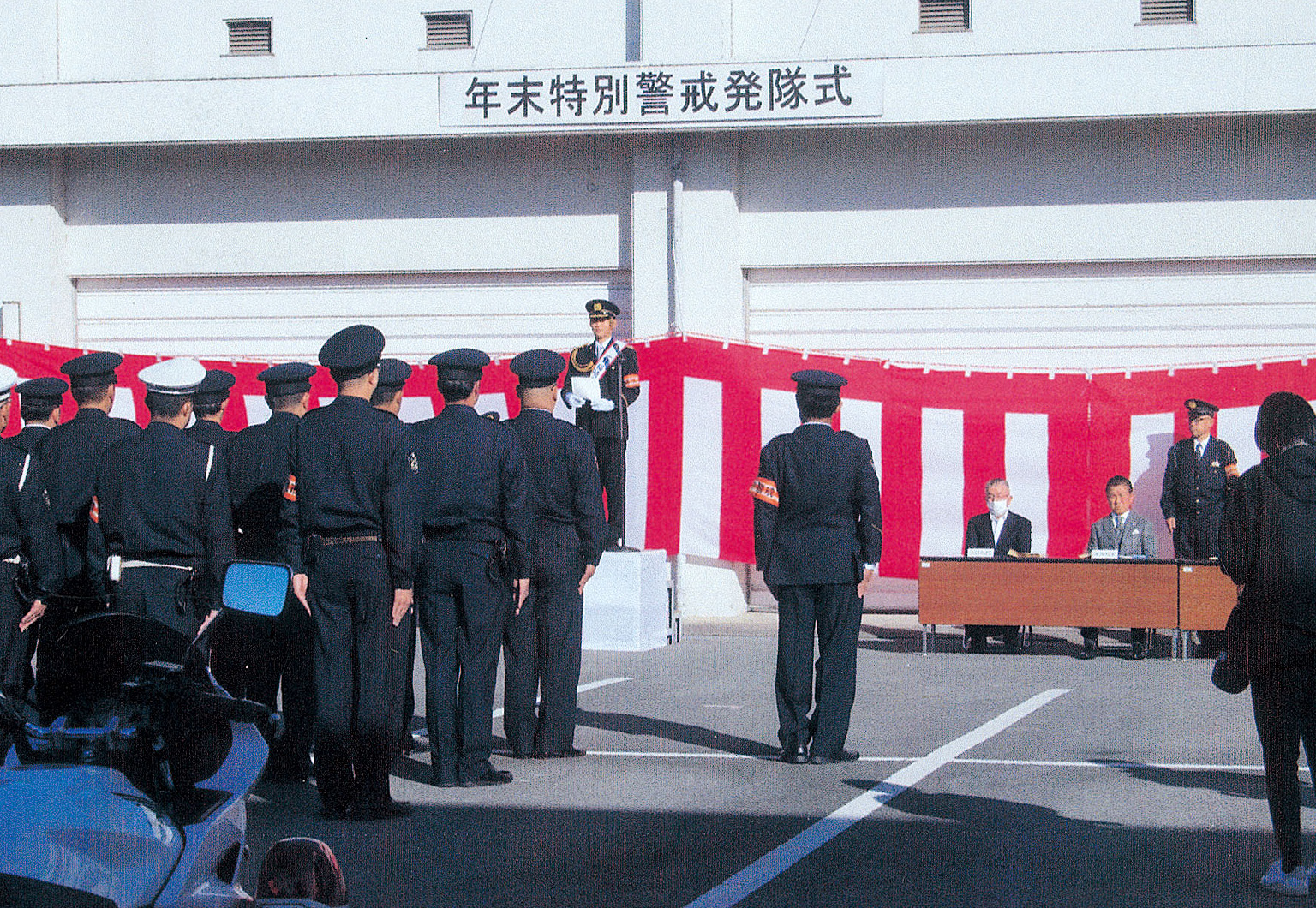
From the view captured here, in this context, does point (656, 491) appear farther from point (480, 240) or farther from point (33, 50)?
point (33, 50)

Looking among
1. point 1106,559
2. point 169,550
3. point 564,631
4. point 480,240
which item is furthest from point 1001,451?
point 169,550

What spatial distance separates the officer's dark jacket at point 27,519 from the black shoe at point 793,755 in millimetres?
3689

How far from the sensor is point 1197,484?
13.5m

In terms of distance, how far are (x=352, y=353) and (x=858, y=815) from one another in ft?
8.99

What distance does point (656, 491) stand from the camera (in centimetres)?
1500

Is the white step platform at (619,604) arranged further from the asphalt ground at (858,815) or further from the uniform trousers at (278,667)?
the uniform trousers at (278,667)

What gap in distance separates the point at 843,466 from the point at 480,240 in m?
10.4

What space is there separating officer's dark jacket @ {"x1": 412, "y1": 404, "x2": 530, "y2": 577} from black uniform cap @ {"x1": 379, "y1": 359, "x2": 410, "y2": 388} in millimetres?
638

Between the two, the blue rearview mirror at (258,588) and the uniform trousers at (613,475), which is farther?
the uniform trousers at (613,475)

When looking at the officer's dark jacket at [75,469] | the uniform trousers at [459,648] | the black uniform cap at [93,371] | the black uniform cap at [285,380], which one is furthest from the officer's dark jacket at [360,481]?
the black uniform cap at [93,371]

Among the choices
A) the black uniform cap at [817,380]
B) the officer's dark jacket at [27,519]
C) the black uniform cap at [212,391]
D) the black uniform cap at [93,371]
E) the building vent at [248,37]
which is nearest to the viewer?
Answer: the officer's dark jacket at [27,519]

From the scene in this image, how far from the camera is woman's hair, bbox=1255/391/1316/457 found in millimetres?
5207

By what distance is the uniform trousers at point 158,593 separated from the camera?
6711 mm

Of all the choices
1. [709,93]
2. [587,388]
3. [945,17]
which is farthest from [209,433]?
[945,17]
